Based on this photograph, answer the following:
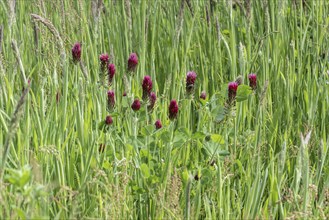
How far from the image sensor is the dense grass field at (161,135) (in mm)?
1898

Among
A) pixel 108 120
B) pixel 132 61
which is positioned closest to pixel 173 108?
pixel 108 120

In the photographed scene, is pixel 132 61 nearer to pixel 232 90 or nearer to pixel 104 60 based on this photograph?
pixel 104 60

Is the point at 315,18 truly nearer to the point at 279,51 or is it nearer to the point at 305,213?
the point at 279,51

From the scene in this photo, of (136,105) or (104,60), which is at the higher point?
(104,60)

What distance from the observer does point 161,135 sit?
2146 millimetres

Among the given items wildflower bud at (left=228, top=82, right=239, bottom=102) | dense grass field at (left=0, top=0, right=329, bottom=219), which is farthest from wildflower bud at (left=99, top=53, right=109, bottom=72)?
wildflower bud at (left=228, top=82, right=239, bottom=102)

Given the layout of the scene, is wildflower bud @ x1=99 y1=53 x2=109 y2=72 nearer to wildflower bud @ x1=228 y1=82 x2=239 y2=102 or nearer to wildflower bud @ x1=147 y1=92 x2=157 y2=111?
wildflower bud @ x1=147 y1=92 x2=157 y2=111

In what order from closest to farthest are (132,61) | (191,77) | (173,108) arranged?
(173,108)
(191,77)
(132,61)

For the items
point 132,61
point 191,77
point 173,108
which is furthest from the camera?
point 132,61

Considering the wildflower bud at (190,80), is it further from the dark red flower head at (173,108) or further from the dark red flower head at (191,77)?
the dark red flower head at (173,108)

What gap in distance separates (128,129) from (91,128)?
13 cm

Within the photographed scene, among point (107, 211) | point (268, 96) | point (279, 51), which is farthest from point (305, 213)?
point (279, 51)

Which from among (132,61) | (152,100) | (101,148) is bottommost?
(101,148)

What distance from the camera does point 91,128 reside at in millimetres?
2252
